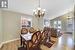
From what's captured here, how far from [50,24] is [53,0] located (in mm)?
5281

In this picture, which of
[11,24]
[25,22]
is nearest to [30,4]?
[11,24]

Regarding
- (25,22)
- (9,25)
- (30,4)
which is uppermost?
(30,4)

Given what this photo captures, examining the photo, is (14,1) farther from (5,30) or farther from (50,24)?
(50,24)

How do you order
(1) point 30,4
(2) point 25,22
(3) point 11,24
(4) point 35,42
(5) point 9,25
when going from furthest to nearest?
(2) point 25,22, (3) point 11,24, (5) point 9,25, (1) point 30,4, (4) point 35,42

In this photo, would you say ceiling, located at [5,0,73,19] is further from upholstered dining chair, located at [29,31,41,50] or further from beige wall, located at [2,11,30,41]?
upholstered dining chair, located at [29,31,41,50]

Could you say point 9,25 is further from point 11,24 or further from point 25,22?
point 25,22

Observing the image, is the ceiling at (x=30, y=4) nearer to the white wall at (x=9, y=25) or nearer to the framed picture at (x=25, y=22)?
the white wall at (x=9, y=25)

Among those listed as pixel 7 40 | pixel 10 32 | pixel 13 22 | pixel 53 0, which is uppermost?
pixel 53 0

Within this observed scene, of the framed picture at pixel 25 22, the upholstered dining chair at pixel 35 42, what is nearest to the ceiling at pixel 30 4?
the framed picture at pixel 25 22

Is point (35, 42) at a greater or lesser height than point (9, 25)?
lesser

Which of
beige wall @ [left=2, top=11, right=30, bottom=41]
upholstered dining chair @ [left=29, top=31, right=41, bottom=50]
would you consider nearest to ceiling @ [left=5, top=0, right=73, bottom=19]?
beige wall @ [left=2, top=11, right=30, bottom=41]

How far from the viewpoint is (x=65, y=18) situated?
49.2ft

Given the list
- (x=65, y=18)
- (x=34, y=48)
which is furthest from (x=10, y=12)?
(x=65, y=18)

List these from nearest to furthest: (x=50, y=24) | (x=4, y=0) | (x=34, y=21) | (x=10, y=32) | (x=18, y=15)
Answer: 1. (x=4, y=0)
2. (x=10, y=32)
3. (x=18, y=15)
4. (x=34, y=21)
5. (x=50, y=24)
